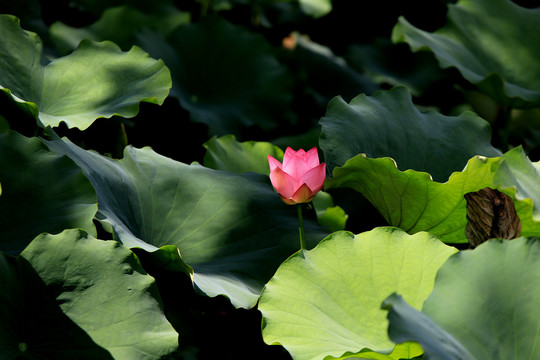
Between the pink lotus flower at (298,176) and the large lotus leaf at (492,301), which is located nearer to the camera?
the large lotus leaf at (492,301)

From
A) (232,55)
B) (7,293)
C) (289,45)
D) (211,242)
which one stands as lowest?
(289,45)

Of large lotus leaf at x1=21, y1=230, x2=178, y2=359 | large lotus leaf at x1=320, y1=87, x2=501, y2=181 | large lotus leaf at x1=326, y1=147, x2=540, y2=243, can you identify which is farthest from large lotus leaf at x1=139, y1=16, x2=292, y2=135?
large lotus leaf at x1=21, y1=230, x2=178, y2=359

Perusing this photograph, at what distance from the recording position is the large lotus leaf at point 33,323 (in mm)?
978

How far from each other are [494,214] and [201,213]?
0.57m

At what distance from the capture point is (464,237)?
4.47ft

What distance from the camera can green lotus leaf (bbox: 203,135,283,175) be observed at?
157 cm

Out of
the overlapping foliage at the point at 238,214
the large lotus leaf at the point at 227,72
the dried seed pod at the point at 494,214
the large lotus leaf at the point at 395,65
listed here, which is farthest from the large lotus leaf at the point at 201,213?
the large lotus leaf at the point at 395,65

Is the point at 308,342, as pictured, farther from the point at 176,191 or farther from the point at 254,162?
the point at 254,162

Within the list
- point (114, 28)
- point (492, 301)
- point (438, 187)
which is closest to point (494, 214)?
point (438, 187)

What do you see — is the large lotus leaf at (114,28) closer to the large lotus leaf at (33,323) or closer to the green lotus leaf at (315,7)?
the green lotus leaf at (315,7)

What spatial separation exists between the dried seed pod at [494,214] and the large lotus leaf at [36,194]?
690 mm

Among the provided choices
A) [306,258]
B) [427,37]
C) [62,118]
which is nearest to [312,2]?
[427,37]

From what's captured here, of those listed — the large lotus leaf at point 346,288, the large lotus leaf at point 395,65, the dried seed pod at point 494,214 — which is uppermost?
the dried seed pod at point 494,214

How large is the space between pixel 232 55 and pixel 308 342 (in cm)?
149
